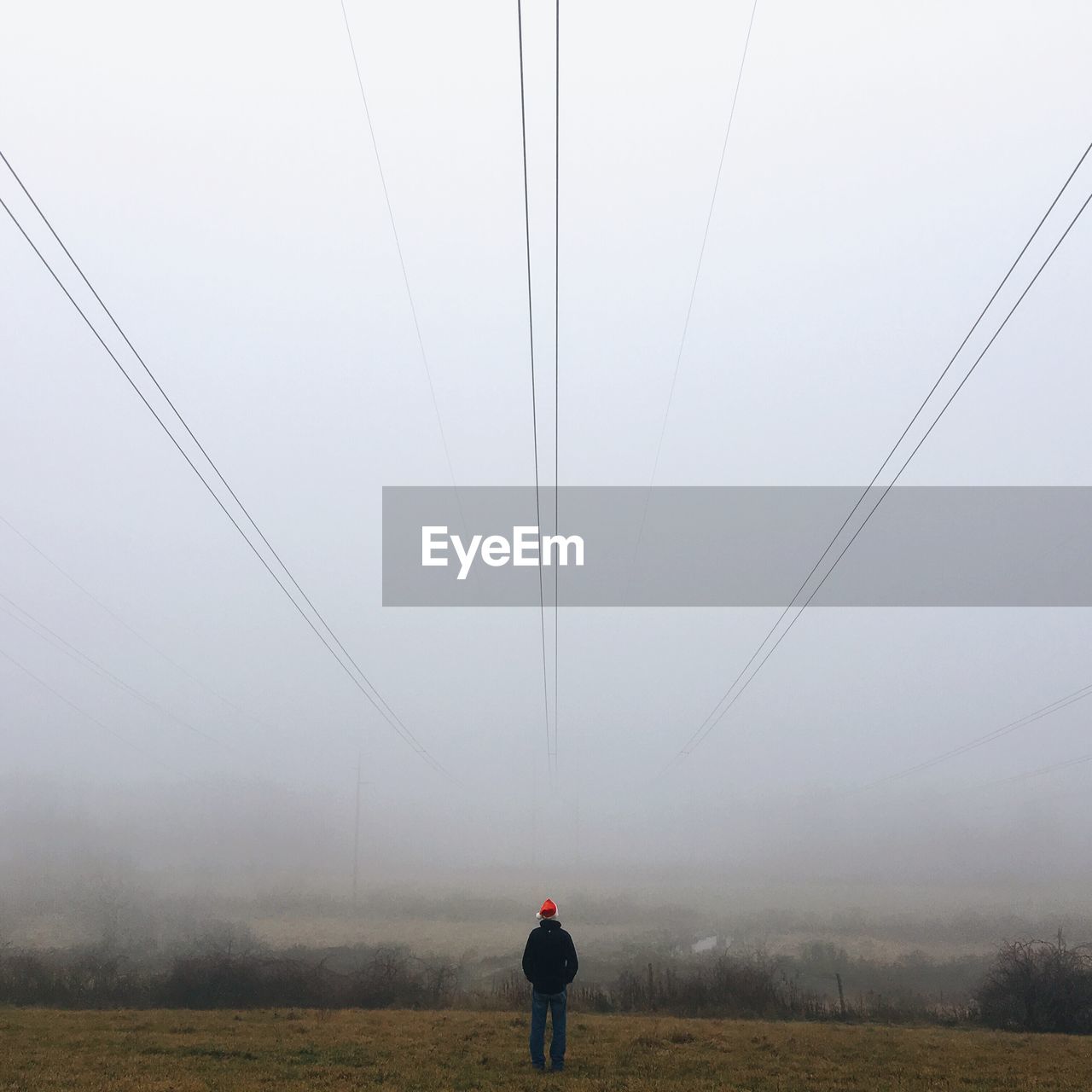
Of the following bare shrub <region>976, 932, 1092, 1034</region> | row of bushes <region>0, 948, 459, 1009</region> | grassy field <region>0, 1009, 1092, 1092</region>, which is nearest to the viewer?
grassy field <region>0, 1009, 1092, 1092</region>

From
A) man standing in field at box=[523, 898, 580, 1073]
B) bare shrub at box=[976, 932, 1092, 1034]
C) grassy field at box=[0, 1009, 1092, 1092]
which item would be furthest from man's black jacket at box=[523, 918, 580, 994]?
bare shrub at box=[976, 932, 1092, 1034]

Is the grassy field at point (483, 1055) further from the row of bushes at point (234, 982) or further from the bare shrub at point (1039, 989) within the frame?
the row of bushes at point (234, 982)

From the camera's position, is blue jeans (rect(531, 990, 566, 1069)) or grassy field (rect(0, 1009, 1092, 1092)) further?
grassy field (rect(0, 1009, 1092, 1092))

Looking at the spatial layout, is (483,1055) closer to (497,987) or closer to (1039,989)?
(497,987)

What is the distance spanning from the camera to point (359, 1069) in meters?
14.9

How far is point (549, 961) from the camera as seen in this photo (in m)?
13.4

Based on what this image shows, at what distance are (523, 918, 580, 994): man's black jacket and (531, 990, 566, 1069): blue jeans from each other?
27cm

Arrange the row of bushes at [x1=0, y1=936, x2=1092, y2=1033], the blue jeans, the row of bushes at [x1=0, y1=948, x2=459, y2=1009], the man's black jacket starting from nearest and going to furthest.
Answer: the man's black jacket → the blue jeans → the row of bushes at [x1=0, y1=936, x2=1092, y2=1033] → the row of bushes at [x1=0, y1=948, x2=459, y2=1009]

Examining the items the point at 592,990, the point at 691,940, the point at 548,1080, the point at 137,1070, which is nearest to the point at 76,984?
the point at 592,990

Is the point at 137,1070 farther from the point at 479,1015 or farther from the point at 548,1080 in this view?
the point at 479,1015

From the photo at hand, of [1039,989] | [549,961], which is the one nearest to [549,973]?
[549,961]

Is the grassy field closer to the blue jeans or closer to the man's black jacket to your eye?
the blue jeans

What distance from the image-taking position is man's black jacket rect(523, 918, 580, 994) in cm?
1334

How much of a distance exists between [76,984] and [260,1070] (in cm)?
2831
